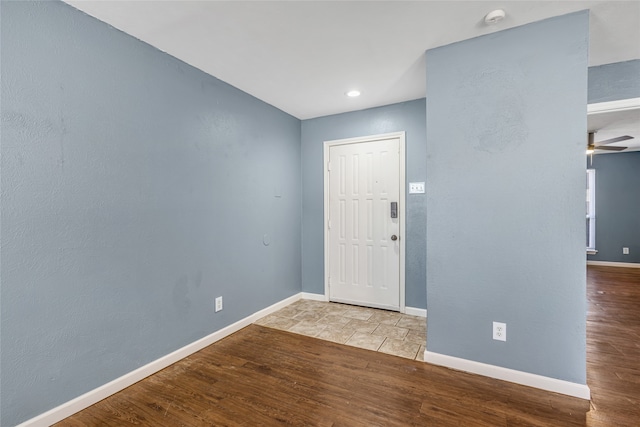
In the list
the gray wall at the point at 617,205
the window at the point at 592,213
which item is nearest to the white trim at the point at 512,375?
the window at the point at 592,213

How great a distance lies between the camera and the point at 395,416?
69.3 inches

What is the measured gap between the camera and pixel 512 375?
2.08 metres

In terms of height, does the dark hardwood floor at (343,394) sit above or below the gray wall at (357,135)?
below

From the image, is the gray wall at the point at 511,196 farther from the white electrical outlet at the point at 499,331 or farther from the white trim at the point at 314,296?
the white trim at the point at 314,296

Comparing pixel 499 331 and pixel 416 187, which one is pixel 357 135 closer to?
pixel 416 187

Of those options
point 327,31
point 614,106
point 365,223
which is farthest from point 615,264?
point 327,31

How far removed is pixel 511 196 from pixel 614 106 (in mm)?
1327

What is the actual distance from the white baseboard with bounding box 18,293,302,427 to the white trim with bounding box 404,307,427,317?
188cm

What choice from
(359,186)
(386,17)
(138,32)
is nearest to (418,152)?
(359,186)

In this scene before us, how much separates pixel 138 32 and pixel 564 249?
11.0ft

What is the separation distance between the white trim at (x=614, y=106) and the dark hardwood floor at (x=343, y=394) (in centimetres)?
205

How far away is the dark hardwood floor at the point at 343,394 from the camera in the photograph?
68.2 inches

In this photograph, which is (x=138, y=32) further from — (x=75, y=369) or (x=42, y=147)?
(x=75, y=369)

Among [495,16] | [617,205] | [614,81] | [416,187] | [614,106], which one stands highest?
[495,16]
